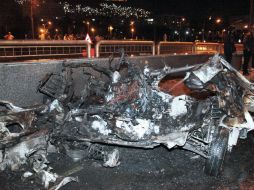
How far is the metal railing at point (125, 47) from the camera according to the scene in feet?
33.7

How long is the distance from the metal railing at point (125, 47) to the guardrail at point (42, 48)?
2.55 ft

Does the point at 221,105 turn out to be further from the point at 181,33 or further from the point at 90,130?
the point at 181,33

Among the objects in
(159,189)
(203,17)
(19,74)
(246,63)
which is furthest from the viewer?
(203,17)

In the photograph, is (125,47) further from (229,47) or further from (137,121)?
(137,121)

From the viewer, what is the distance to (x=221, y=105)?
472 cm

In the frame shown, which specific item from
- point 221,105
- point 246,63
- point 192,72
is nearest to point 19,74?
point 192,72

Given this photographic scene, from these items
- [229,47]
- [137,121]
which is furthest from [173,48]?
[137,121]

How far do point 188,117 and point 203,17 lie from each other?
50788mm

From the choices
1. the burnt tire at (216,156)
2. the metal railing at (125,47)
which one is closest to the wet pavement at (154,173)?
the burnt tire at (216,156)

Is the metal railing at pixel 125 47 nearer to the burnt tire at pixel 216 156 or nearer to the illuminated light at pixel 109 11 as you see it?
the burnt tire at pixel 216 156

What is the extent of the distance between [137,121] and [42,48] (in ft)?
15.1

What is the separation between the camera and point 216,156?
447 cm

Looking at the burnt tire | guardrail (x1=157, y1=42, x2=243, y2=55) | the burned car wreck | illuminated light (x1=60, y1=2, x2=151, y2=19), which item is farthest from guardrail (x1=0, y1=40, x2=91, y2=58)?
illuminated light (x1=60, y1=2, x2=151, y2=19)

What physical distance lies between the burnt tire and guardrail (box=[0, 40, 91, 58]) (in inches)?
200
